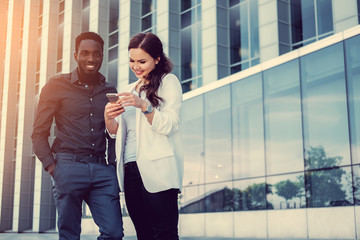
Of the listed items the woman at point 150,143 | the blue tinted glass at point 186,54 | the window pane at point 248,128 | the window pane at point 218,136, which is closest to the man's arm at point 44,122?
the woman at point 150,143

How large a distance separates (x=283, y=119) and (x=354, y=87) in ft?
9.17

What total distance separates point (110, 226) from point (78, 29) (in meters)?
26.7

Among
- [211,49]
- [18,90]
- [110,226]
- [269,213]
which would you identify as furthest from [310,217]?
[18,90]

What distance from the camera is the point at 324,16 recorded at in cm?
1603

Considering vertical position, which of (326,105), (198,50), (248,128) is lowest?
(248,128)

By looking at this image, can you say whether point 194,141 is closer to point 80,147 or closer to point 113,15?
point 113,15

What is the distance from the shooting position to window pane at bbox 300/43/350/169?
14.0 meters

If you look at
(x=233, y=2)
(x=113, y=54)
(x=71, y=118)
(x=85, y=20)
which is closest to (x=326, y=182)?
(x=233, y=2)

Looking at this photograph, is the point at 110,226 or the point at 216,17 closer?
the point at 110,226

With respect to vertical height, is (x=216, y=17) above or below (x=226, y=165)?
above

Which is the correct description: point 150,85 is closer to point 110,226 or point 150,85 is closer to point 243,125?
point 110,226

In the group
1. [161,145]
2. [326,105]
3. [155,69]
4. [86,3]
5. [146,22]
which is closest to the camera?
[161,145]

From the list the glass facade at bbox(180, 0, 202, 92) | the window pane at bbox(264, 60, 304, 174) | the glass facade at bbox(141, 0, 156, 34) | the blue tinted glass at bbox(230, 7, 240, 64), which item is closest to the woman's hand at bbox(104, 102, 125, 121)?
the window pane at bbox(264, 60, 304, 174)

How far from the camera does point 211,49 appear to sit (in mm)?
19453
